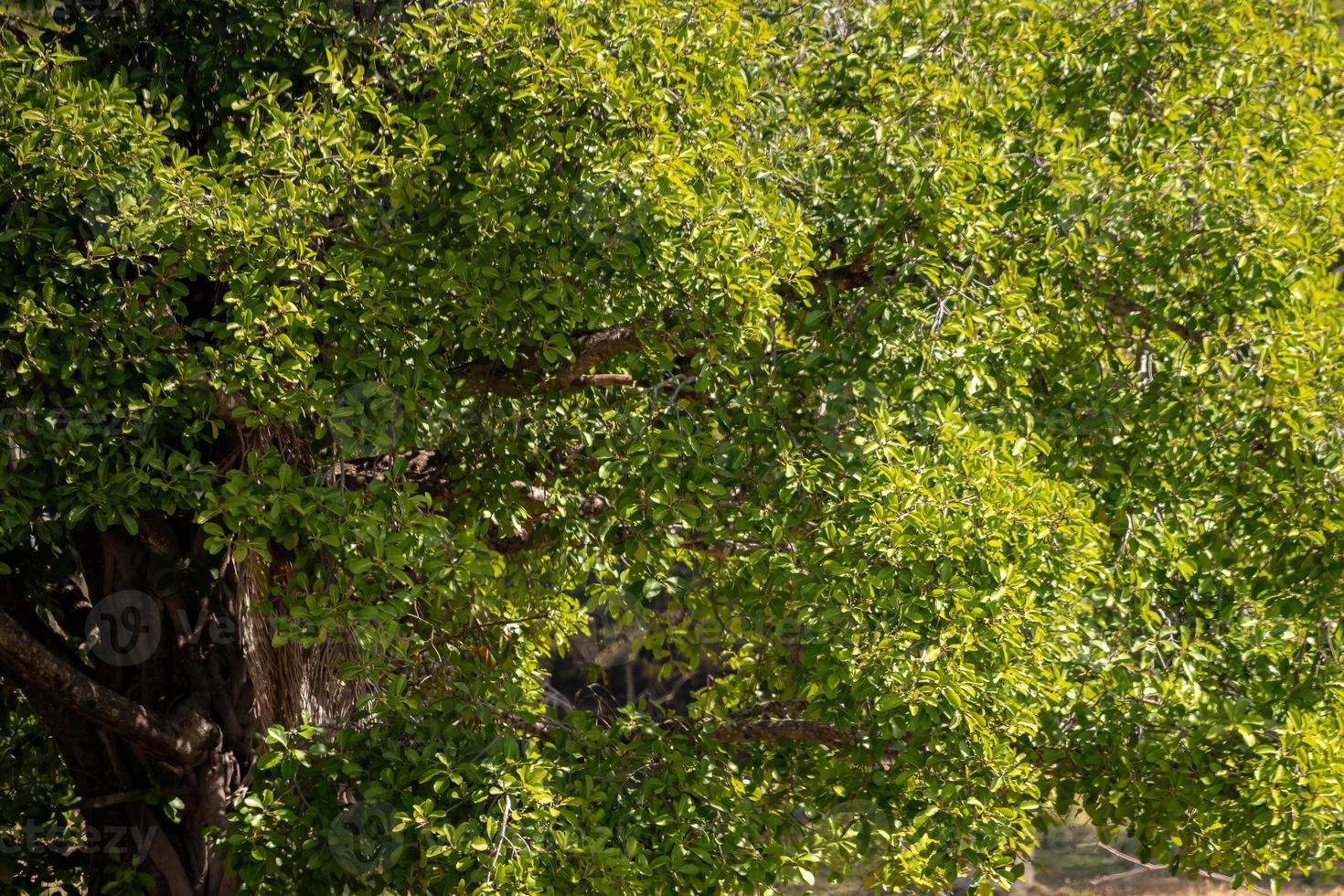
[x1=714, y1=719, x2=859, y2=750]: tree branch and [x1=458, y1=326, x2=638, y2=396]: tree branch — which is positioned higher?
[x1=458, y1=326, x2=638, y2=396]: tree branch

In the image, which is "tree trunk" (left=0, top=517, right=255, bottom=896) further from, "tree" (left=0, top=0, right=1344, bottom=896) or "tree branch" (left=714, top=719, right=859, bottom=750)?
"tree branch" (left=714, top=719, right=859, bottom=750)

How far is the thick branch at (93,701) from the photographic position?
3881mm

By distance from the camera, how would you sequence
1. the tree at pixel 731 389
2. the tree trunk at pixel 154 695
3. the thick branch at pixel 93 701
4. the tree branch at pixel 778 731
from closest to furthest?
the tree at pixel 731 389 → the thick branch at pixel 93 701 → the tree branch at pixel 778 731 → the tree trunk at pixel 154 695

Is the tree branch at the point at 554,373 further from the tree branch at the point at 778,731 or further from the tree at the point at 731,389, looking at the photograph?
the tree branch at the point at 778,731

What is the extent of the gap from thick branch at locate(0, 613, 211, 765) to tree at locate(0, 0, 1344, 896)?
2 cm

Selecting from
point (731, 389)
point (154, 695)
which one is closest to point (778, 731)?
point (731, 389)

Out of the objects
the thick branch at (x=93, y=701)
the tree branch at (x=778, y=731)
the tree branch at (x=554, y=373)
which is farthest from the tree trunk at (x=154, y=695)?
the tree branch at (x=778, y=731)

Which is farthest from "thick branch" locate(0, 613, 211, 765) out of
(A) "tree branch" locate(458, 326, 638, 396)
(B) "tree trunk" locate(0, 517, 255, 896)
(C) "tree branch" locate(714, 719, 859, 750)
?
(C) "tree branch" locate(714, 719, 859, 750)

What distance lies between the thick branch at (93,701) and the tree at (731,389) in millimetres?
19

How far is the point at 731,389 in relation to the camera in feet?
11.6

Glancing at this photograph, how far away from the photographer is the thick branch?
12.7ft

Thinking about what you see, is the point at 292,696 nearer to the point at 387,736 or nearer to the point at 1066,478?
the point at 387,736

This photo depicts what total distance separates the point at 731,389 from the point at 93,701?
2.13 metres

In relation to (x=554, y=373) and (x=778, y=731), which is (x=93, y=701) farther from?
(x=778, y=731)
